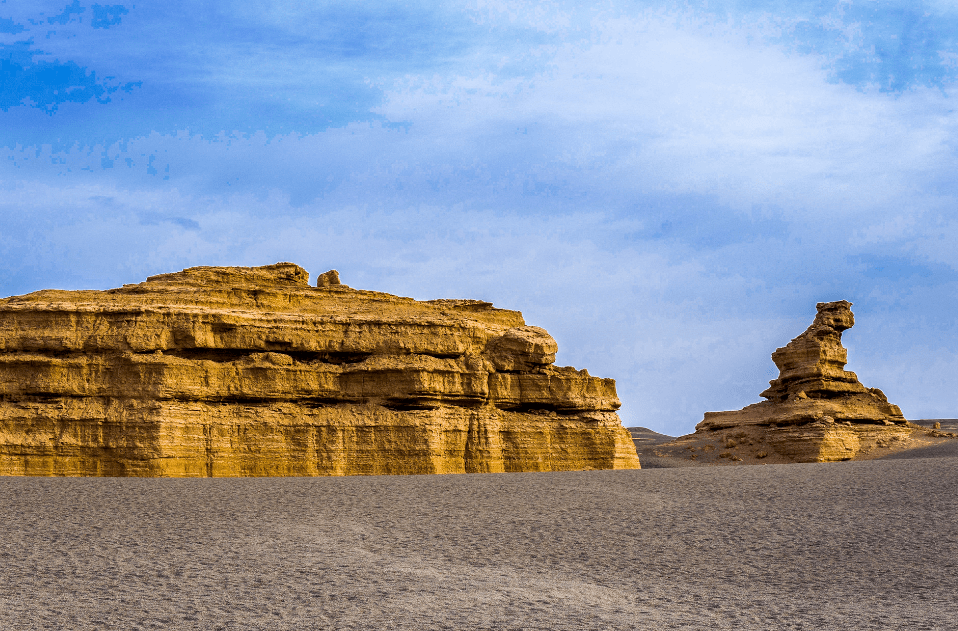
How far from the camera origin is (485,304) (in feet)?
98.3

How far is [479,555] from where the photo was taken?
12219mm

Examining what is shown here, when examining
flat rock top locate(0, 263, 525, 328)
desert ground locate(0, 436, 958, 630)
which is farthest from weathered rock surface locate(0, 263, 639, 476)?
desert ground locate(0, 436, 958, 630)

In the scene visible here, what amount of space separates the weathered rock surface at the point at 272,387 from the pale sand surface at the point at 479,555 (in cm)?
429

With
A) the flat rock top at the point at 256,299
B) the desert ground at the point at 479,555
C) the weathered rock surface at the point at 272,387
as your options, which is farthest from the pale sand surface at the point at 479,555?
Result: the flat rock top at the point at 256,299

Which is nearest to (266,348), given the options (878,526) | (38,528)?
(38,528)

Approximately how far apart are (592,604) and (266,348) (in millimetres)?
17317

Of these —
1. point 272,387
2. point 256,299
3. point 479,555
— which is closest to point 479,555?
point 479,555

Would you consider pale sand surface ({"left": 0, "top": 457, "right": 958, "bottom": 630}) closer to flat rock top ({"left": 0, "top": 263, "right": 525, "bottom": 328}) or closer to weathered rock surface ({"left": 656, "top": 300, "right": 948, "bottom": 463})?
flat rock top ({"left": 0, "top": 263, "right": 525, "bottom": 328})

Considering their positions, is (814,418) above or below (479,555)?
above

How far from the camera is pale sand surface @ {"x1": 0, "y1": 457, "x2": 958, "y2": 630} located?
9.25 metres

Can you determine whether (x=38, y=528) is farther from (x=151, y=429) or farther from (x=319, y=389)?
(x=319, y=389)

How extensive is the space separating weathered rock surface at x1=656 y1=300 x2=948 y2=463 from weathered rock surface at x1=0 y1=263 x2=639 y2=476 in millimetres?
15274

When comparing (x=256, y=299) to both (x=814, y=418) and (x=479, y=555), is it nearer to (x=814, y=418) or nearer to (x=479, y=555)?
(x=479, y=555)

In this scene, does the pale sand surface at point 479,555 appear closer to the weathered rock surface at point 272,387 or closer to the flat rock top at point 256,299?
the weathered rock surface at point 272,387
